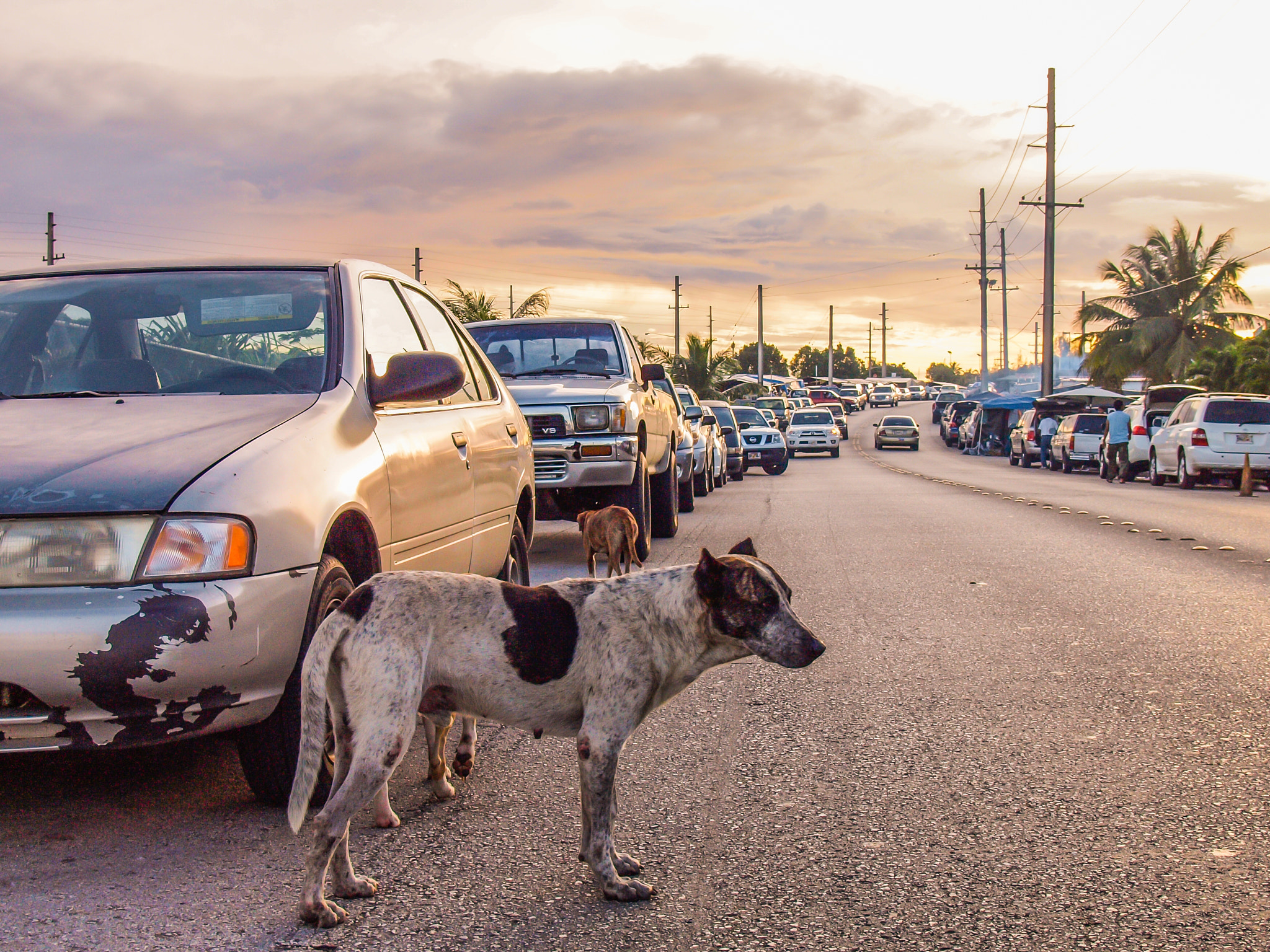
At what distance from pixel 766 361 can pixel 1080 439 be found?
102 metres

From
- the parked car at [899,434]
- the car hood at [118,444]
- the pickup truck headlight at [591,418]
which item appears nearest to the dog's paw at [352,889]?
the car hood at [118,444]

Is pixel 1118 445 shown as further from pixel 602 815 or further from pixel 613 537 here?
pixel 602 815

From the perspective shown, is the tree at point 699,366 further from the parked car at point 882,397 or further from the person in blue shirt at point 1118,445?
the parked car at point 882,397

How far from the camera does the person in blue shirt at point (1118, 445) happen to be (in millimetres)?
26047

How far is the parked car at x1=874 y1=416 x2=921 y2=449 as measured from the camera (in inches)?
2012

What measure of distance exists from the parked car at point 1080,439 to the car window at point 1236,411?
Result: 896cm

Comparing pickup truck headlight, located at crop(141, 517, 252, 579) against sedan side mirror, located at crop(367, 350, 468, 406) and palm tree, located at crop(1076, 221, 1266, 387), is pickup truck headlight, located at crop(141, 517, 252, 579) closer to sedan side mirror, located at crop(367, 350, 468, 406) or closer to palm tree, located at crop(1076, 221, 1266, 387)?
sedan side mirror, located at crop(367, 350, 468, 406)

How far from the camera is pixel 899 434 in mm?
51438

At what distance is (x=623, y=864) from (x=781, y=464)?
29270 millimetres

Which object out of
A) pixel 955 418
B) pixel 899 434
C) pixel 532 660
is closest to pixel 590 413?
pixel 532 660

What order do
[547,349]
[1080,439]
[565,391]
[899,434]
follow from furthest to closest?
[899,434]
[1080,439]
[547,349]
[565,391]

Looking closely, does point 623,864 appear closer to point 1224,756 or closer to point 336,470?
point 336,470

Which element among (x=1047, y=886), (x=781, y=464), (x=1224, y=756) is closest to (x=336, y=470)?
(x=1047, y=886)

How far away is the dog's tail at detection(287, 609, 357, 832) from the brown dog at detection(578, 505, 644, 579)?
610 centimetres
